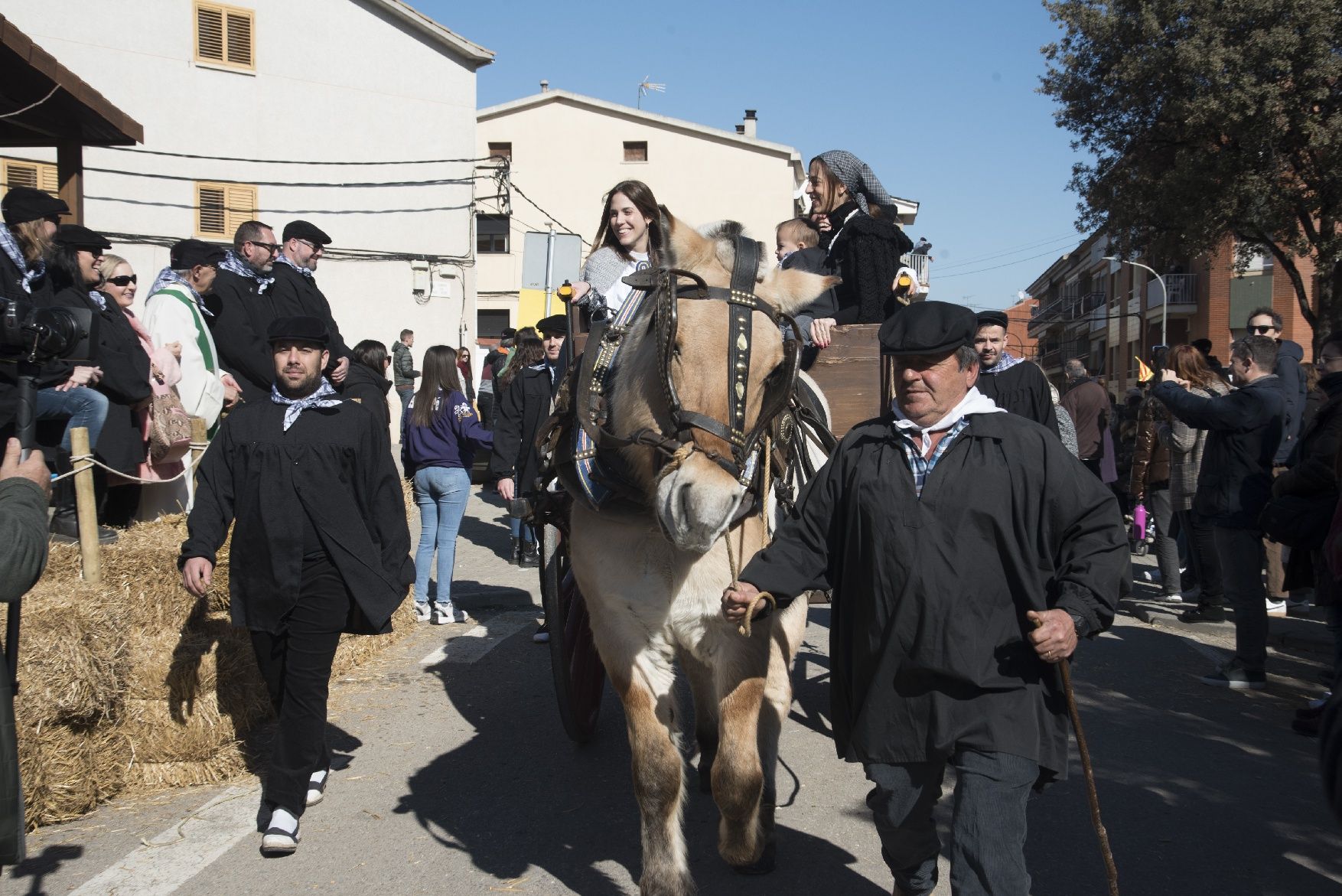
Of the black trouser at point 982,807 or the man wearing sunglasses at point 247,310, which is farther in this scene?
the man wearing sunglasses at point 247,310

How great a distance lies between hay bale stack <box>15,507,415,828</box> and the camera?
436 cm

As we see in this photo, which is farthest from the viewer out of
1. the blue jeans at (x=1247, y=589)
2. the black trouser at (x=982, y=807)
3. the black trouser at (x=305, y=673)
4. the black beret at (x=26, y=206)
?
the blue jeans at (x=1247, y=589)

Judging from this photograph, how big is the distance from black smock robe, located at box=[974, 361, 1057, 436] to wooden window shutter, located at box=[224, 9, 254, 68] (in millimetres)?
22447

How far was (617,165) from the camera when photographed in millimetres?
38000

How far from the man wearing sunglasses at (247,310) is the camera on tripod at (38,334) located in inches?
132

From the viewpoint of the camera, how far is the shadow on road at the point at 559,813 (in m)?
3.96

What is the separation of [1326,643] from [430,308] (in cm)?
2173

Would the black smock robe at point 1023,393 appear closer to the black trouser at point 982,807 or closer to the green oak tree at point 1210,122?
the black trouser at point 982,807

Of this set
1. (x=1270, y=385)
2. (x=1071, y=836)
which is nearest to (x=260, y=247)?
(x=1071, y=836)

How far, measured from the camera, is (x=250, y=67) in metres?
23.7

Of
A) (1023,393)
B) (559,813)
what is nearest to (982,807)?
(559,813)

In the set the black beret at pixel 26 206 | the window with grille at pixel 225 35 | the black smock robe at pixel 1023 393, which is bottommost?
the black smock robe at pixel 1023 393

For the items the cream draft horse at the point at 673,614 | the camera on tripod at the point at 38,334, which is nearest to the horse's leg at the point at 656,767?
the cream draft horse at the point at 673,614

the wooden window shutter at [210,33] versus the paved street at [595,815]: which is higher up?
the wooden window shutter at [210,33]
